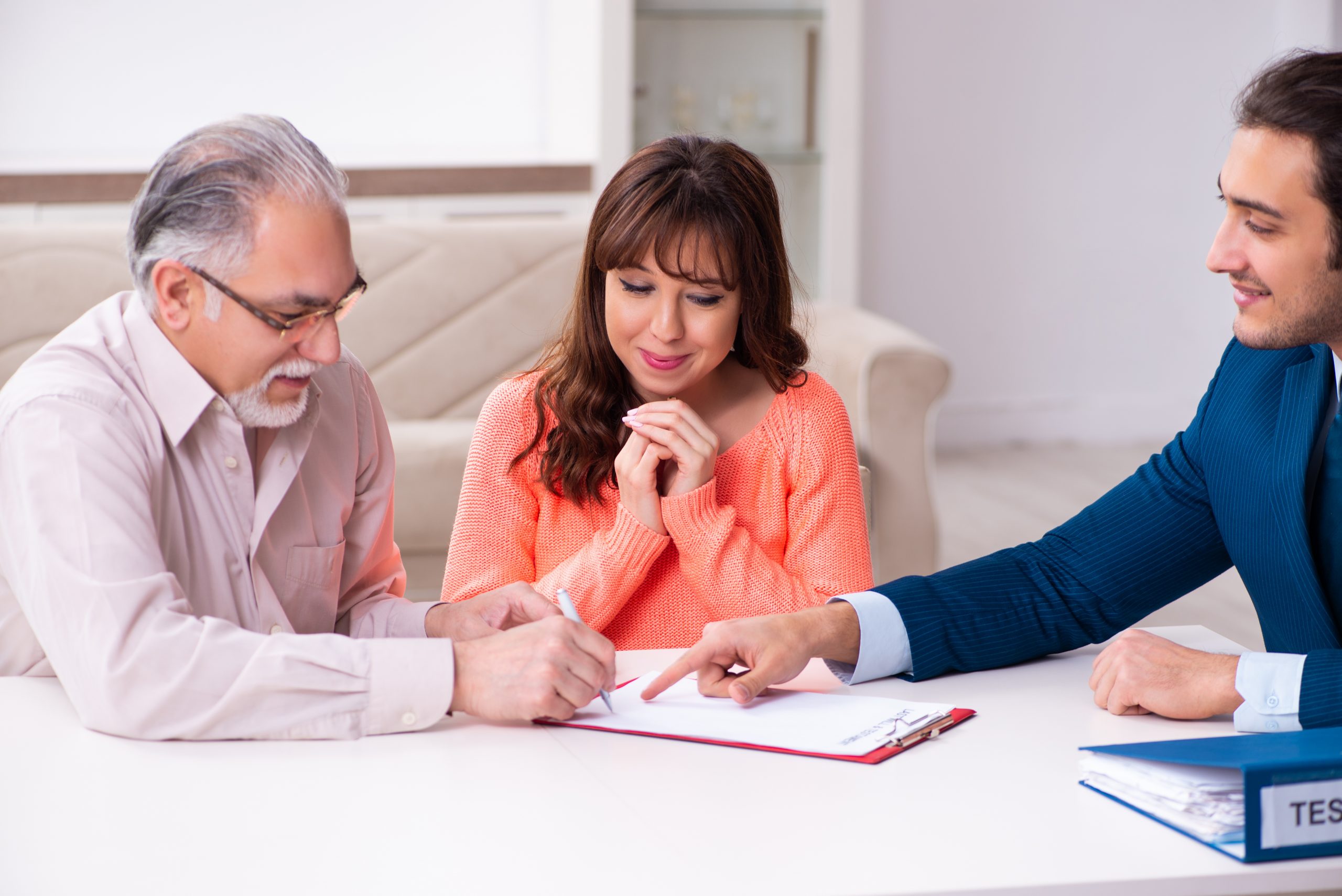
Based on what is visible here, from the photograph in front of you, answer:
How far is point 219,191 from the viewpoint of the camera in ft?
4.09

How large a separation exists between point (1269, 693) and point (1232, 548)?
34 centimetres

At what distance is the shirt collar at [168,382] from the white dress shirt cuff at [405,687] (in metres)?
0.31

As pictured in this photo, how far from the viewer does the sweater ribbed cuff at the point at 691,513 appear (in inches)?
65.7

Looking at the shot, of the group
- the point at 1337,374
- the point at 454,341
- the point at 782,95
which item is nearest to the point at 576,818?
the point at 1337,374

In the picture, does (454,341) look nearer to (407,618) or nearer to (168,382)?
(407,618)

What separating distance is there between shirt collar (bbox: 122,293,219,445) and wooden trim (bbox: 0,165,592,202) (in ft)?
9.41

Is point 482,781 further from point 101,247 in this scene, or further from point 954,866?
point 101,247

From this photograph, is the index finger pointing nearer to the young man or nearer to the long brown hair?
the young man

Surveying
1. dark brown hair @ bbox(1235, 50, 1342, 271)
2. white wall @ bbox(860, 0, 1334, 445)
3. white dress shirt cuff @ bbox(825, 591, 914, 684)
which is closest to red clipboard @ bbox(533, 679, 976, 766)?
white dress shirt cuff @ bbox(825, 591, 914, 684)

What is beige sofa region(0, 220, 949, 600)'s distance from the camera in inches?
119

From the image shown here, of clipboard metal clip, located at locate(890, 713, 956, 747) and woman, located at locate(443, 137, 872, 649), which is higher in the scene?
woman, located at locate(443, 137, 872, 649)

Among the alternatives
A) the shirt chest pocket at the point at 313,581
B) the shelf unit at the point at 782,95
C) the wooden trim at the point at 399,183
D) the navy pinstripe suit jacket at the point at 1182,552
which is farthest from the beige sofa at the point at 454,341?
the shirt chest pocket at the point at 313,581

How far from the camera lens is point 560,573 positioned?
5.57ft

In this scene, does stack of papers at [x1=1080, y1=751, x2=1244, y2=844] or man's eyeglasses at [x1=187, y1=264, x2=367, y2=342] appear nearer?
stack of papers at [x1=1080, y1=751, x2=1244, y2=844]
